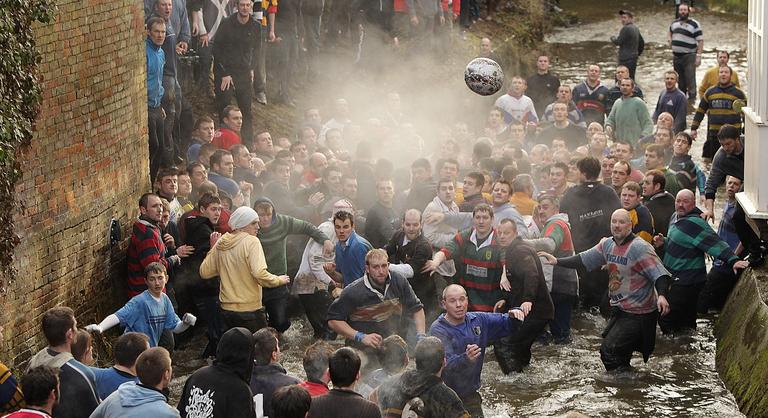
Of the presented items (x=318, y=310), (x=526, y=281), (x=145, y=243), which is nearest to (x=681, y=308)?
(x=526, y=281)

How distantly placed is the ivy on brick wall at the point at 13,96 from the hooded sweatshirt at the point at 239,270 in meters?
1.85

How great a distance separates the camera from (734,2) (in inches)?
1379

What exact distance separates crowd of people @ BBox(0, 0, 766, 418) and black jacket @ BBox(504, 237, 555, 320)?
17mm

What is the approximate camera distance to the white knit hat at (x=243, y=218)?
11.9 meters

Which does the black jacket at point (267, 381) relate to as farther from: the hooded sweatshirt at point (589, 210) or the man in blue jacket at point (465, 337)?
the hooded sweatshirt at point (589, 210)

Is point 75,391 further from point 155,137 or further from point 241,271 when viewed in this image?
point 155,137

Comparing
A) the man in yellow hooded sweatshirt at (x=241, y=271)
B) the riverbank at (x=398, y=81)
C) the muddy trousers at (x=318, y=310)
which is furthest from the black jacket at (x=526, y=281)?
the riverbank at (x=398, y=81)

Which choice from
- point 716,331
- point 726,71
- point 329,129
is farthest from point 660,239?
point 726,71

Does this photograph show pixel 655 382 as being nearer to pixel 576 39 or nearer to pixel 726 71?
pixel 726 71

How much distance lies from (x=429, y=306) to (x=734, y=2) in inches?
958

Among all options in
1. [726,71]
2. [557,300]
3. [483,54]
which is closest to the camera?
[557,300]

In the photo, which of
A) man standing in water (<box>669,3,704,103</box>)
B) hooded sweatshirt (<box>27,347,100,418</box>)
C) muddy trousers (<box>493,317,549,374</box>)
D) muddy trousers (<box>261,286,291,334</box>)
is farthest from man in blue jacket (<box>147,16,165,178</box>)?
man standing in water (<box>669,3,704,103</box>)

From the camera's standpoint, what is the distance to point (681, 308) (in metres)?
13.2

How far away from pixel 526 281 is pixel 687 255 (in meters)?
2.12
